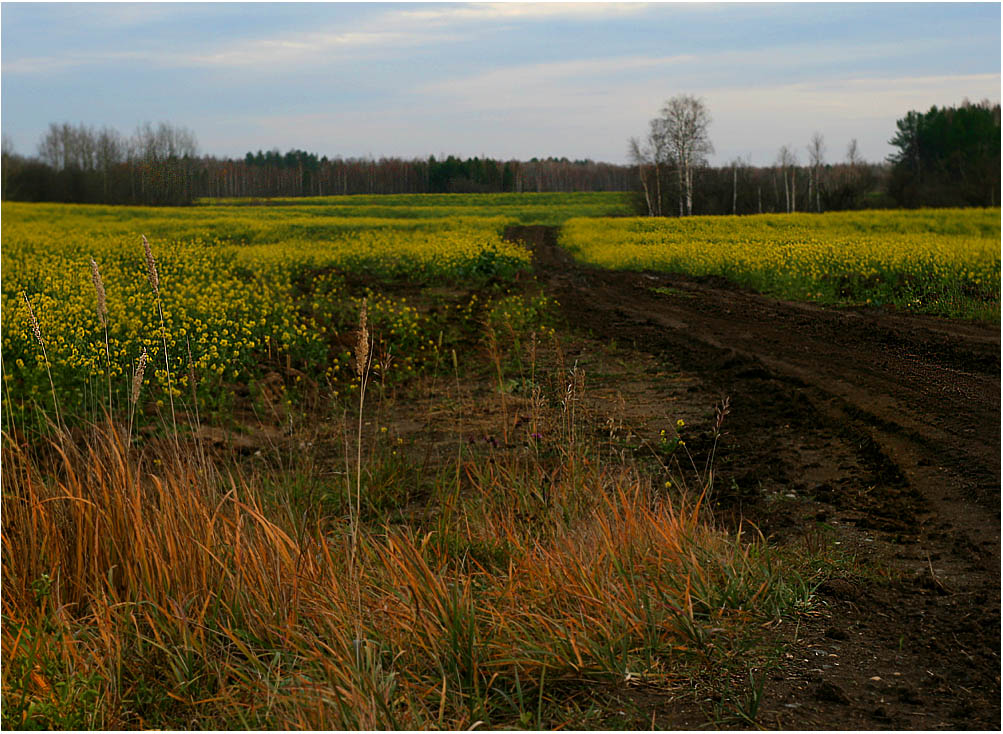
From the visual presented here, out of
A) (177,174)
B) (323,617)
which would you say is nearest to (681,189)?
(177,174)

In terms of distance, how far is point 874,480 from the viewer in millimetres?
4891

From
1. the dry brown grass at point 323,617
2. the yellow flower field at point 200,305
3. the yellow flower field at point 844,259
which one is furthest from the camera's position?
the yellow flower field at point 844,259

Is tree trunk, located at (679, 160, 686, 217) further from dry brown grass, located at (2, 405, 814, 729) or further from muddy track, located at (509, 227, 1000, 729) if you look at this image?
dry brown grass, located at (2, 405, 814, 729)

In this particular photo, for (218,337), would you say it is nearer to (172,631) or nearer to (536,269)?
(172,631)

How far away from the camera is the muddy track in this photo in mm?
2605

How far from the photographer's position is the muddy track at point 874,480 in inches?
103

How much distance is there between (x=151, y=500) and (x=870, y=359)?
7074 mm

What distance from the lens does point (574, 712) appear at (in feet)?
8.01

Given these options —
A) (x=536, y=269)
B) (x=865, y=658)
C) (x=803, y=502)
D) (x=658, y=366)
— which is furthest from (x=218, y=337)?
(x=536, y=269)

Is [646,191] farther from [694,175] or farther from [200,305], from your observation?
[200,305]

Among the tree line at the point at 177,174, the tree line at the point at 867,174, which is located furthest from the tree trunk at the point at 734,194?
the tree line at the point at 177,174

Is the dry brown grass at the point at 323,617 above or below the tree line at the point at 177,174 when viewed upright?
below

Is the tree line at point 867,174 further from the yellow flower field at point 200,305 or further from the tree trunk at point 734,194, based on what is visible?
the yellow flower field at point 200,305

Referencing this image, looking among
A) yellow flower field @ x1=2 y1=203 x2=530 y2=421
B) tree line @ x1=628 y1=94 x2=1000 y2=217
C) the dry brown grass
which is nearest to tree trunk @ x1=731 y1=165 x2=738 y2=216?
tree line @ x1=628 y1=94 x2=1000 y2=217
